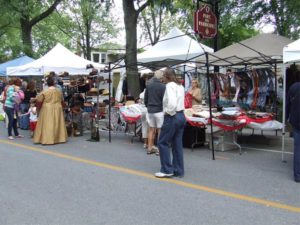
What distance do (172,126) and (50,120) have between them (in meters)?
4.89

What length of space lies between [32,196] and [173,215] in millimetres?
2113

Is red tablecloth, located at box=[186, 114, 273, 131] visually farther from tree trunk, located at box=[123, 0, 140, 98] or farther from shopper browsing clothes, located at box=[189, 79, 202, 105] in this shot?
Result: tree trunk, located at box=[123, 0, 140, 98]

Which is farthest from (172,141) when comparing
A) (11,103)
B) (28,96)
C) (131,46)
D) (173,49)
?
(173,49)

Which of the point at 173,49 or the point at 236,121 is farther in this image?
the point at 173,49

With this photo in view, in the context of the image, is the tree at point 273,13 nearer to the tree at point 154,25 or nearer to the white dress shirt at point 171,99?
the white dress shirt at point 171,99

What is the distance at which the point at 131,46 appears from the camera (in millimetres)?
14031

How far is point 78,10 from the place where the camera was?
37.5 meters

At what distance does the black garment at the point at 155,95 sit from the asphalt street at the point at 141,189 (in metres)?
1.06

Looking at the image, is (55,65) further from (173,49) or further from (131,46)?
(173,49)

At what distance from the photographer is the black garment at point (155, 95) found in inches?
329

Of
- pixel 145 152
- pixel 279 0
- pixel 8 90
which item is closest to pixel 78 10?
pixel 279 0

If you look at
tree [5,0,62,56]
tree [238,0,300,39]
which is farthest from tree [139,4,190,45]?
tree [238,0,300,39]

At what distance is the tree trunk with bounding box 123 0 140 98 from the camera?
45.4 feet

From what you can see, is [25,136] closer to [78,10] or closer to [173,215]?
[173,215]
